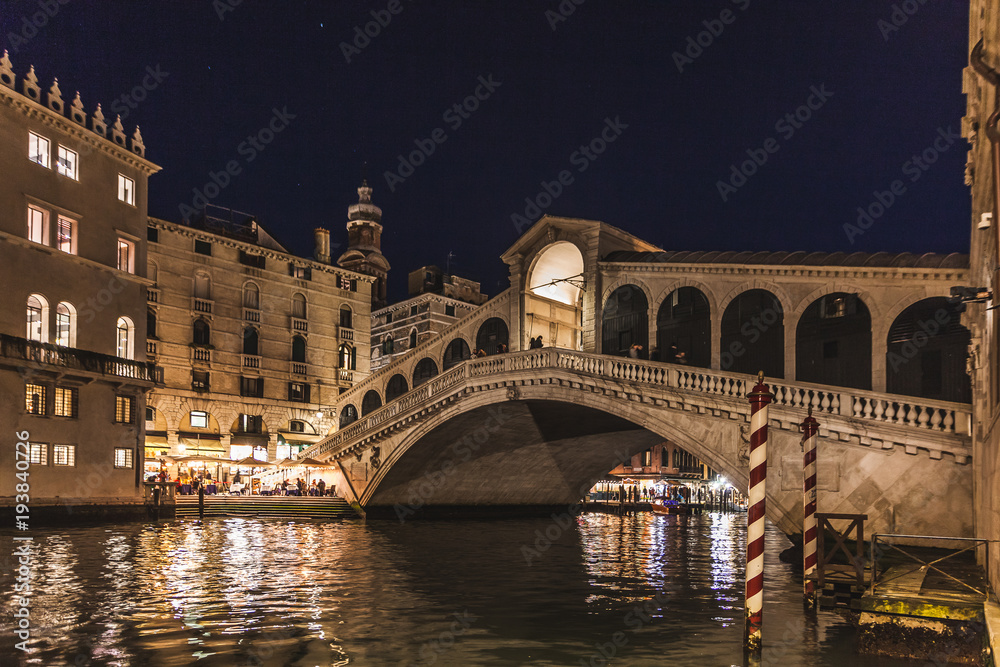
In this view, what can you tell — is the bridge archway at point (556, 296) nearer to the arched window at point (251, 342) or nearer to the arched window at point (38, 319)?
the arched window at point (38, 319)

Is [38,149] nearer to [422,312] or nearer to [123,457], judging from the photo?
[123,457]

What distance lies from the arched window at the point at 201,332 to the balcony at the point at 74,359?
7.81 meters

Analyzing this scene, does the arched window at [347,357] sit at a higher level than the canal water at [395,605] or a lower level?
higher

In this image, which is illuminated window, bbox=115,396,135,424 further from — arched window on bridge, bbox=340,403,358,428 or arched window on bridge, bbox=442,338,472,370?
arched window on bridge, bbox=340,403,358,428

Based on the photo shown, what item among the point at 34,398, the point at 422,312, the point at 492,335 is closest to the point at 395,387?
the point at 492,335

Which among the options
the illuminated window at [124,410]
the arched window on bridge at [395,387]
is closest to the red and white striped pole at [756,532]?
the illuminated window at [124,410]

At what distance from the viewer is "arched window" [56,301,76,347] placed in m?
28.4

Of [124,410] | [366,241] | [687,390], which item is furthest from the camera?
[366,241]

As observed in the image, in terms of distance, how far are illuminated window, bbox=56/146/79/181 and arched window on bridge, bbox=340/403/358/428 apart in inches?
745

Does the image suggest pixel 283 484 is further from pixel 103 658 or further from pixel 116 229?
pixel 103 658

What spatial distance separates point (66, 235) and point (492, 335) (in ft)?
52.6

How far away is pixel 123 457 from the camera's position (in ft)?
100

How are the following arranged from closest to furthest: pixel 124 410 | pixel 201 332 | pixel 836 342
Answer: pixel 836 342
pixel 124 410
pixel 201 332

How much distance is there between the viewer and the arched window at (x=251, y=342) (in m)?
42.7
